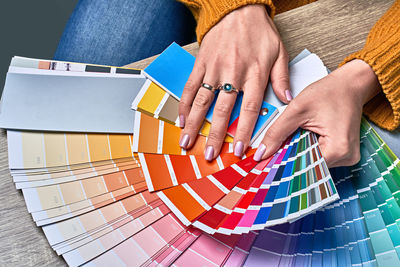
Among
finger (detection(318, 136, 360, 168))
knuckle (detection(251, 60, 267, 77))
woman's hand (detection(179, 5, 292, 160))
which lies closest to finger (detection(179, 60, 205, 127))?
woman's hand (detection(179, 5, 292, 160))

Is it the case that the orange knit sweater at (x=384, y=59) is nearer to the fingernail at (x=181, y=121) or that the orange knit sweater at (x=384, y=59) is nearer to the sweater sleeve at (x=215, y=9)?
the sweater sleeve at (x=215, y=9)

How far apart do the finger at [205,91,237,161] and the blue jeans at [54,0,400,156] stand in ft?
1.34

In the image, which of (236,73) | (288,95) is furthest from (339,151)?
(236,73)

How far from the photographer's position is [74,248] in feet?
1.96

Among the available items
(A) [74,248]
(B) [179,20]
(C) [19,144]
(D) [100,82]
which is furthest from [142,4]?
(A) [74,248]

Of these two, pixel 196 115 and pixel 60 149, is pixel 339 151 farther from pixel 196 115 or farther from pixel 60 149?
pixel 60 149

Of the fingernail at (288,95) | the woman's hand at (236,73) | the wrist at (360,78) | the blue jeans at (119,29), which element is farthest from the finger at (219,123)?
the blue jeans at (119,29)

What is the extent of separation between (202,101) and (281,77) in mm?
168

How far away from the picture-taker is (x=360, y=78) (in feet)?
2.28

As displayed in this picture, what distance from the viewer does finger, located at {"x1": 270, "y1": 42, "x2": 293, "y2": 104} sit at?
2.37 ft

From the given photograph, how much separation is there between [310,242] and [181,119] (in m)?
0.33

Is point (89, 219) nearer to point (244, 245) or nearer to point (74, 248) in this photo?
point (74, 248)

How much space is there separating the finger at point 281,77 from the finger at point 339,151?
114mm

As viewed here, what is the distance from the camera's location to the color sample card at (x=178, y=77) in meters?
0.71
